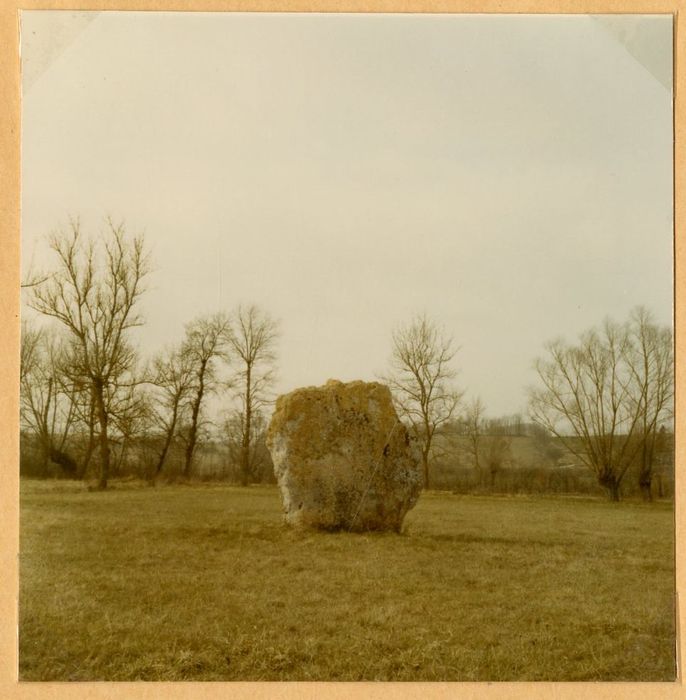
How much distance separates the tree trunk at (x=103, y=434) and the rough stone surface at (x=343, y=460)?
2.79m

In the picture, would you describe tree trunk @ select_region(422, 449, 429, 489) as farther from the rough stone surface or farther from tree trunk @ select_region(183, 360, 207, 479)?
tree trunk @ select_region(183, 360, 207, 479)

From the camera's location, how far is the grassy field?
220 inches

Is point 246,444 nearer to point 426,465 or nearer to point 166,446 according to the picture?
point 166,446

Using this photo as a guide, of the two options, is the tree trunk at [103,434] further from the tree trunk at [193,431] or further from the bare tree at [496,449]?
the bare tree at [496,449]

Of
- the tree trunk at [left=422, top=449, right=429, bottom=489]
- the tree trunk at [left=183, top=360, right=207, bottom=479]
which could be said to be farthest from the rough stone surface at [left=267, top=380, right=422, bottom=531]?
the tree trunk at [left=422, top=449, right=429, bottom=489]

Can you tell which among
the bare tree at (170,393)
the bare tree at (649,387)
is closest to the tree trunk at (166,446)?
the bare tree at (170,393)

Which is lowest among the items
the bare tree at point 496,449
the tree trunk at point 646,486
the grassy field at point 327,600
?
the grassy field at point 327,600

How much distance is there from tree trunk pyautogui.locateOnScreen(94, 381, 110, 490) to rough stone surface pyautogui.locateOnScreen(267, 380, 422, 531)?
2.79 m

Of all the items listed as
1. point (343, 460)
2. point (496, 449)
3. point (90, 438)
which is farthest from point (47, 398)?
point (496, 449)

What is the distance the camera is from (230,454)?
394 inches

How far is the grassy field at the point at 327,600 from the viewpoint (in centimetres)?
559

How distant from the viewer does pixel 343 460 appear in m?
7.59

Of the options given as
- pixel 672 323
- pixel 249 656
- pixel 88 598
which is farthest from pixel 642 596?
pixel 88 598

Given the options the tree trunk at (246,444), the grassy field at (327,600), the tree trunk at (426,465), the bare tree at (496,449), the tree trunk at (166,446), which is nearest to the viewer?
the grassy field at (327,600)
